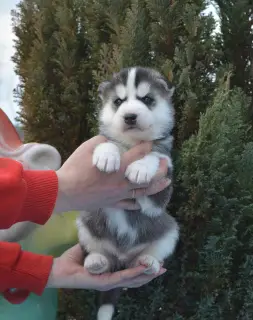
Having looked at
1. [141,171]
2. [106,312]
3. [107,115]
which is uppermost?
[107,115]

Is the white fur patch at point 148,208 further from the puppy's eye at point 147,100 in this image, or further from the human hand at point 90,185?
the puppy's eye at point 147,100

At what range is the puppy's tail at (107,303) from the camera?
184 cm

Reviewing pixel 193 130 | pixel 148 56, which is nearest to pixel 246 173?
pixel 193 130

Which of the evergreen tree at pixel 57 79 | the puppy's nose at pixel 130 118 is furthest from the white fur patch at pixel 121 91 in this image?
the evergreen tree at pixel 57 79

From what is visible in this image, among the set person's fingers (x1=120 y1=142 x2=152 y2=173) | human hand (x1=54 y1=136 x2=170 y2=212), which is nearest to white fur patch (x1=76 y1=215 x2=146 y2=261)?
human hand (x1=54 y1=136 x2=170 y2=212)

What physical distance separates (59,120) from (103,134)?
503 millimetres

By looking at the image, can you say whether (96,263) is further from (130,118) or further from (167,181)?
(130,118)

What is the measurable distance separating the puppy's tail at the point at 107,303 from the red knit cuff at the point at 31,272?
25 centimetres

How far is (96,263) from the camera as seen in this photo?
5.64 ft

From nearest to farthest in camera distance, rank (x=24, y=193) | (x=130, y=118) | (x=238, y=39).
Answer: (x=24, y=193) < (x=130, y=118) < (x=238, y=39)

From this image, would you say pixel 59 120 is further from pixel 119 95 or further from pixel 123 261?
pixel 123 261

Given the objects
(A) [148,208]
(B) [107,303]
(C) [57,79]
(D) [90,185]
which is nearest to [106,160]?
(D) [90,185]

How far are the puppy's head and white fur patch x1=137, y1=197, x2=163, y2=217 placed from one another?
8.5 inches

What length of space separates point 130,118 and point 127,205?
0.94 ft
